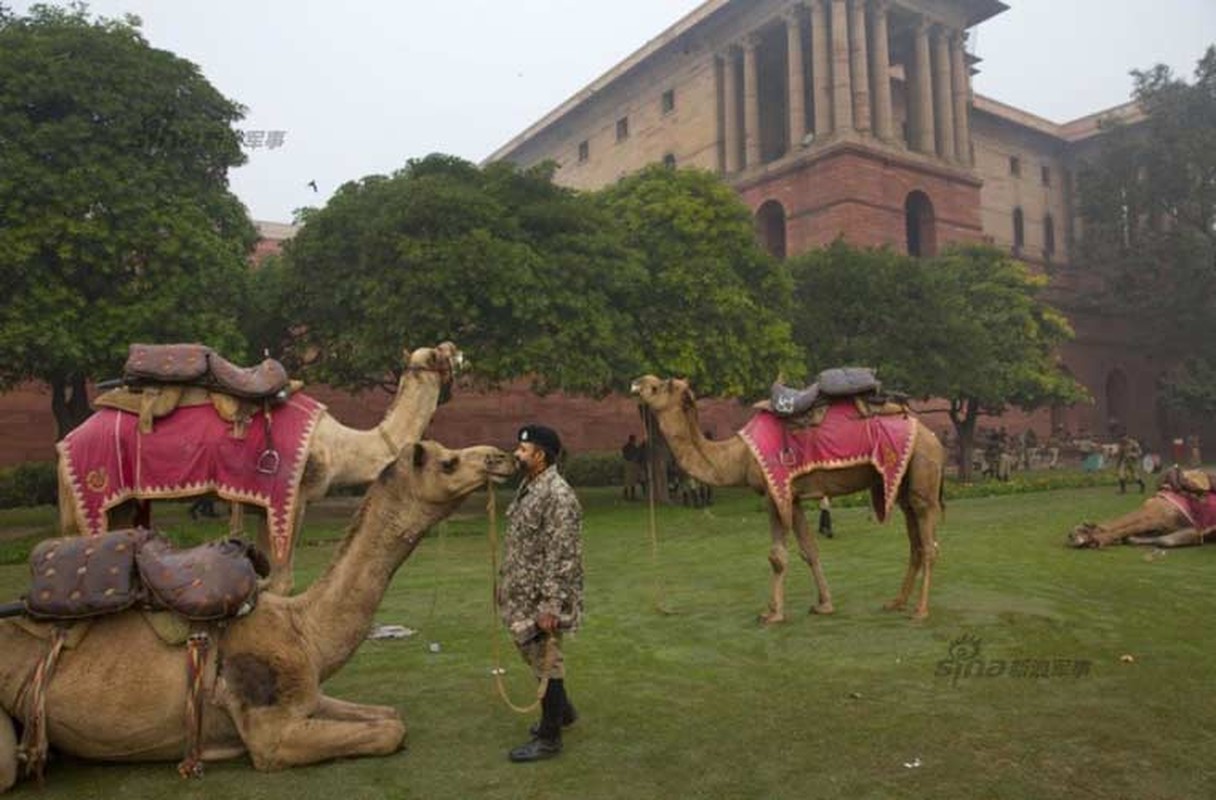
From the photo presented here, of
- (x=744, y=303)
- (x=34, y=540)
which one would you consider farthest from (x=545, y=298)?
(x=34, y=540)

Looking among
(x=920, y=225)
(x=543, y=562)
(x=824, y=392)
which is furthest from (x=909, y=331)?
(x=543, y=562)

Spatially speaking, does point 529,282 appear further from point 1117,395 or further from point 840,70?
point 1117,395

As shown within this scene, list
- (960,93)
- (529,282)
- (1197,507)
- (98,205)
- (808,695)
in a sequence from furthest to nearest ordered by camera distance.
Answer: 1. (960,93)
2. (529,282)
3. (98,205)
4. (1197,507)
5. (808,695)

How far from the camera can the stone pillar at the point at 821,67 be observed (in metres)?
38.9

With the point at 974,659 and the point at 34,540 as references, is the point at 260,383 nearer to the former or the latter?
the point at 974,659

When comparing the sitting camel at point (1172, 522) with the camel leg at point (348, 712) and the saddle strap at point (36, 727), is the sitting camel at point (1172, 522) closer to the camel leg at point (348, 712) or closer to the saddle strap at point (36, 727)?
the camel leg at point (348, 712)

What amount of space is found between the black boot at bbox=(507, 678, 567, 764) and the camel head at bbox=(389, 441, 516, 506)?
117 cm

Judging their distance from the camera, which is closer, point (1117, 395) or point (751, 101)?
point (751, 101)

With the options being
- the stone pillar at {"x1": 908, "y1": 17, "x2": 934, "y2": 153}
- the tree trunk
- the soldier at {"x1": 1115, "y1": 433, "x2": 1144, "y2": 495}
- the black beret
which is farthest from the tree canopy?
the stone pillar at {"x1": 908, "y1": 17, "x2": 934, "y2": 153}

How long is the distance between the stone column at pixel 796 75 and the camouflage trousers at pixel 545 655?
37.6m

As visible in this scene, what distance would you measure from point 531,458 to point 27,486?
2455 centimetres

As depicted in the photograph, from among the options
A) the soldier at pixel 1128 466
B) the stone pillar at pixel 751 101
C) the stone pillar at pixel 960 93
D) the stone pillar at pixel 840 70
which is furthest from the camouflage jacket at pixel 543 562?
the stone pillar at pixel 960 93

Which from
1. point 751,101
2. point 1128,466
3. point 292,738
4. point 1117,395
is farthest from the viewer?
point 1117,395

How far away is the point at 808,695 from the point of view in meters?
5.89
